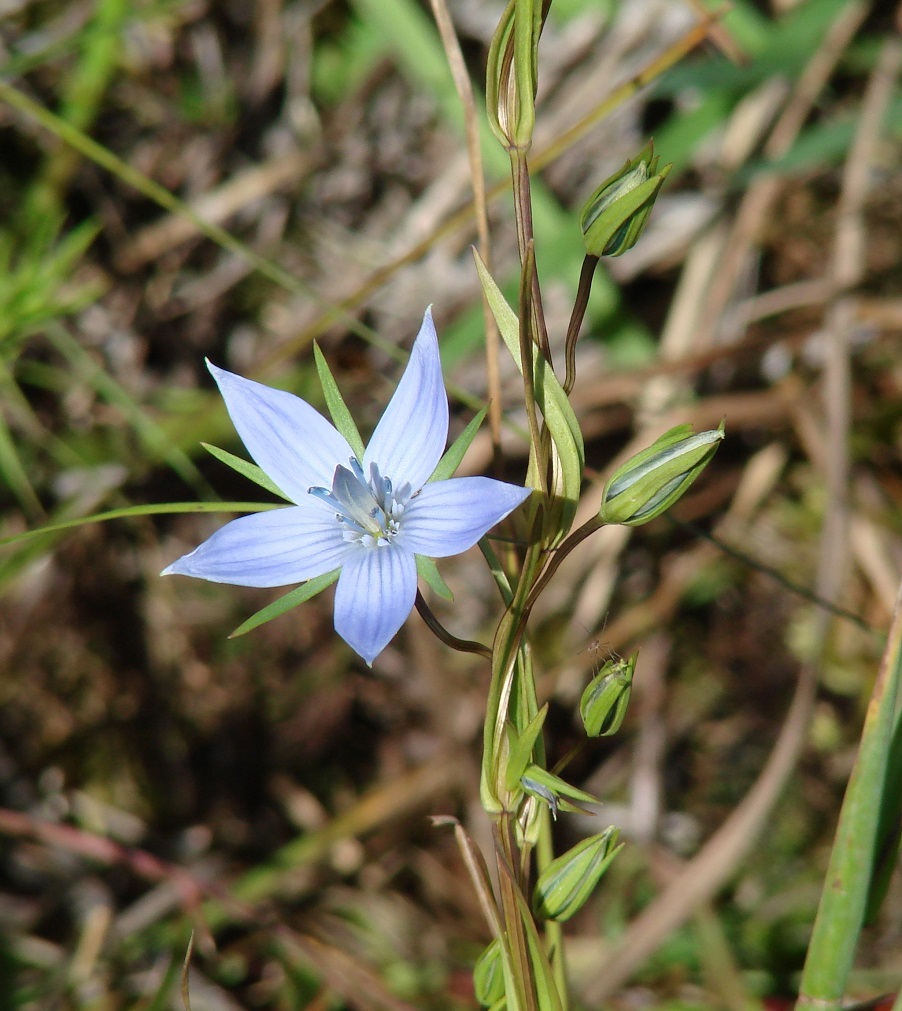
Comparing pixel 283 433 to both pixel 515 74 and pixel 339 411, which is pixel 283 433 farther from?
pixel 515 74

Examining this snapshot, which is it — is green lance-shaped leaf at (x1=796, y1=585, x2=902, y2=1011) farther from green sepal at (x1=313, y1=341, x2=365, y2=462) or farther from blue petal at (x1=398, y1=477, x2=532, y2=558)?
green sepal at (x1=313, y1=341, x2=365, y2=462)

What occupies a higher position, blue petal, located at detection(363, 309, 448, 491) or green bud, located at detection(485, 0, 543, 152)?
green bud, located at detection(485, 0, 543, 152)

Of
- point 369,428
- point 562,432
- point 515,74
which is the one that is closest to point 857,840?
point 562,432

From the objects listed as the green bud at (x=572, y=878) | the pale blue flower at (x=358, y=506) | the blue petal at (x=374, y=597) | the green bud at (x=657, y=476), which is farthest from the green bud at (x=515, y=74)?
the green bud at (x=572, y=878)

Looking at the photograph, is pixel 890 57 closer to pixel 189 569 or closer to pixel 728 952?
pixel 728 952

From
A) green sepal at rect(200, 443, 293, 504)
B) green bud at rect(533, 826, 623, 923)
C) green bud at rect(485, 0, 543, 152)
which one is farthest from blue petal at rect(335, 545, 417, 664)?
green bud at rect(485, 0, 543, 152)

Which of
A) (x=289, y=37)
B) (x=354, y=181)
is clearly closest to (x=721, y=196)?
(x=354, y=181)
